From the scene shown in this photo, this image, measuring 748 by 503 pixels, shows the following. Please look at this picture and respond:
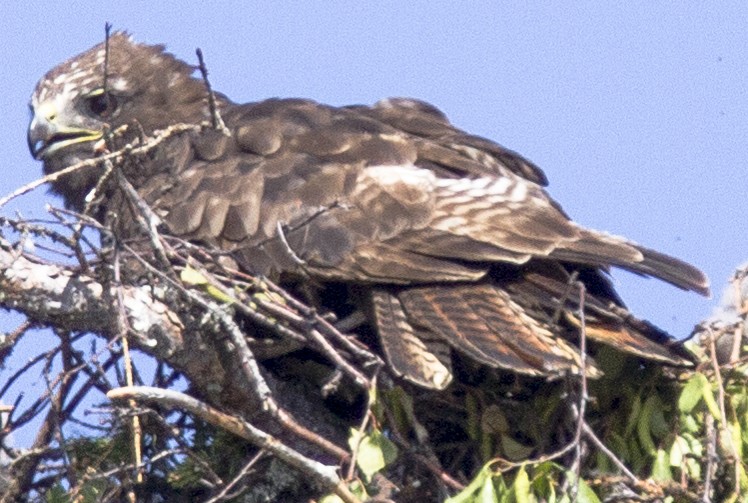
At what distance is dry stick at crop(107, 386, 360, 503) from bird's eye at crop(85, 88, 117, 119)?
8.80 feet

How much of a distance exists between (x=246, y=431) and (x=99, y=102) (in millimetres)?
2900

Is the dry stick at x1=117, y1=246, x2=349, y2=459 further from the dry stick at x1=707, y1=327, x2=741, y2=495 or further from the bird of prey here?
the dry stick at x1=707, y1=327, x2=741, y2=495

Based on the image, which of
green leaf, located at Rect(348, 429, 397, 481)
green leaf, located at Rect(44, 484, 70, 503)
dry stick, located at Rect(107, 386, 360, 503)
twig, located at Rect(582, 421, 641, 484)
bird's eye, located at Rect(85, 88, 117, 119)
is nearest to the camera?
dry stick, located at Rect(107, 386, 360, 503)

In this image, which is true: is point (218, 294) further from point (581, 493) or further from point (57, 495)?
point (581, 493)

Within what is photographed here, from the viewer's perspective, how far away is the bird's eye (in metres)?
7.75

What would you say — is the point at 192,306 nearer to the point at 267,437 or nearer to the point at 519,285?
the point at 267,437

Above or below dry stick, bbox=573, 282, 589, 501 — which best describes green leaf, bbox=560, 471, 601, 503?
below

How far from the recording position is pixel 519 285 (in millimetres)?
6070

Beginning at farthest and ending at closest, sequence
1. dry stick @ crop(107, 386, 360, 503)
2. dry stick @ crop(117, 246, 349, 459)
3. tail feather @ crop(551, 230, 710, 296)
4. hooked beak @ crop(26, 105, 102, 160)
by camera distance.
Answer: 1. hooked beak @ crop(26, 105, 102, 160)
2. tail feather @ crop(551, 230, 710, 296)
3. dry stick @ crop(117, 246, 349, 459)
4. dry stick @ crop(107, 386, 360, 503)

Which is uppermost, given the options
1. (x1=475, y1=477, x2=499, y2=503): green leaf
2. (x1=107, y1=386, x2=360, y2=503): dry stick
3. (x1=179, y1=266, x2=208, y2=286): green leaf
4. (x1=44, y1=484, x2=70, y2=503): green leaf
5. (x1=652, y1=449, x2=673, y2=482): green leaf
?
(x1=179, y1=266, x2=208, y2=286): green leaf

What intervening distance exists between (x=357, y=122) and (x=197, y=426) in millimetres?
1377

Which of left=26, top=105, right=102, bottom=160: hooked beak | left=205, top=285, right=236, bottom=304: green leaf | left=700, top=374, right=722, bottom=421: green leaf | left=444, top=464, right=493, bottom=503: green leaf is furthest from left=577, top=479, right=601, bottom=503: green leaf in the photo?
left=26, top=105, right=102, bottom=160: hooked beak

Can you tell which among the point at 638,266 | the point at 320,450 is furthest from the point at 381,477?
the point at 638,266

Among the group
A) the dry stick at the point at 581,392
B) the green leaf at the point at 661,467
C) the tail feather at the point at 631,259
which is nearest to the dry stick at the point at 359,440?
the dry stick at the point at 581,392
